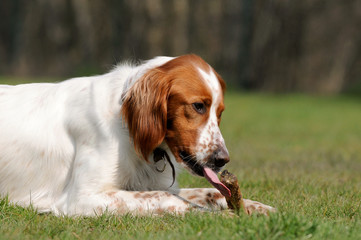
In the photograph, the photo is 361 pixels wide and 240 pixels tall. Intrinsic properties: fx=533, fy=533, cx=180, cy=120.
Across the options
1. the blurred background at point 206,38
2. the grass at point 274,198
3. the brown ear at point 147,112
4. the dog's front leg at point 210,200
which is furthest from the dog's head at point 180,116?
the blurred background at point 206,38

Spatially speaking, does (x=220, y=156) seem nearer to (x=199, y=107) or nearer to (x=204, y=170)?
(x=204, y=170)

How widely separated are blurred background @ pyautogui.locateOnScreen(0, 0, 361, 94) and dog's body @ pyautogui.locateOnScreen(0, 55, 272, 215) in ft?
47.3

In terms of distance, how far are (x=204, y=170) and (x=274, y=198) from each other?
0.91m

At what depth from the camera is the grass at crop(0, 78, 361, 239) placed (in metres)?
3.14

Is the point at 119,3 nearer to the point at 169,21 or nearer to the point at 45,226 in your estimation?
the point at 169,21

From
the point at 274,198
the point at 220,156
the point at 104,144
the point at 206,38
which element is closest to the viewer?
the point at 220,156

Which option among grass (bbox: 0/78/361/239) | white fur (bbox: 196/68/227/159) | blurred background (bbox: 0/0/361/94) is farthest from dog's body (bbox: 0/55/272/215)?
blurred background (bbox: 0/0/361/94)

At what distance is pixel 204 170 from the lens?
3902 mm

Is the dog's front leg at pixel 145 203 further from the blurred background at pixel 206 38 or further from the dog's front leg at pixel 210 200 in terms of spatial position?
the blurred background at pixel 206 38

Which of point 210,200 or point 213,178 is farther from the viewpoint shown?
point 210,200

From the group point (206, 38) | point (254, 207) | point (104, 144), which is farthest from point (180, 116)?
point (206, 38)

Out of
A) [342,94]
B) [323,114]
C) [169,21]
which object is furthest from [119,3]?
[323,114]

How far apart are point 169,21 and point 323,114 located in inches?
453

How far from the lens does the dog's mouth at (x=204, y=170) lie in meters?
3.90
